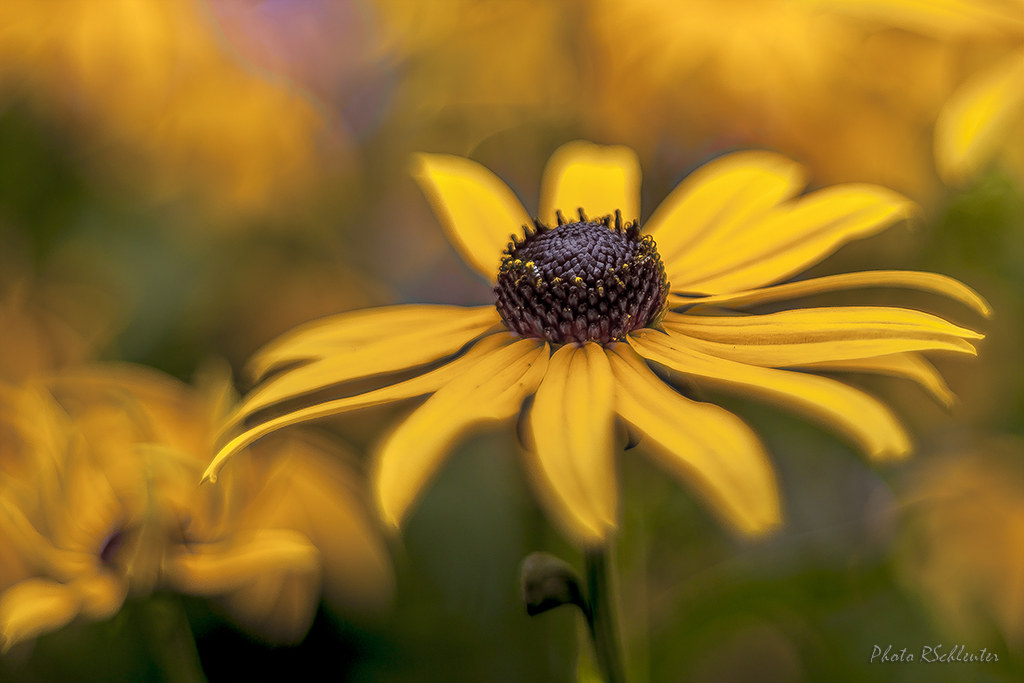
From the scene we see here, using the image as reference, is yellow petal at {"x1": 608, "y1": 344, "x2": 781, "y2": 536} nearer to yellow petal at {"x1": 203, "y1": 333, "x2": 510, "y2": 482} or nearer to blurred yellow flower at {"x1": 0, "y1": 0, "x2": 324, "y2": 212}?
yellow petal at {"x1": 203, "y1": 333, "x2": 510, "y2": 482}

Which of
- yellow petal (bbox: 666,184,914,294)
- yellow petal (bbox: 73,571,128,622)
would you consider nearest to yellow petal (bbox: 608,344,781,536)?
yellow petal (bbox: 666,184,914,294)

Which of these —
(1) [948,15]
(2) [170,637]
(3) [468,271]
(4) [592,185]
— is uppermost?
(1) [948,15]

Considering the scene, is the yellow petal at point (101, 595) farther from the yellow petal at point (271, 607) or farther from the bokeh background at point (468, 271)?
the yellow petal at point (271, 607)

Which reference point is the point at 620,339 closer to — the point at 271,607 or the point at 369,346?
the point at 369,346

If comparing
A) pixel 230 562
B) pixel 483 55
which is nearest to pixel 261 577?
pixel 230 562

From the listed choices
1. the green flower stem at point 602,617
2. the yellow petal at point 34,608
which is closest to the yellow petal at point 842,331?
the green flower stem at point 602,617

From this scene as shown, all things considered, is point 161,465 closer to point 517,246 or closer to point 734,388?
point 517,246
